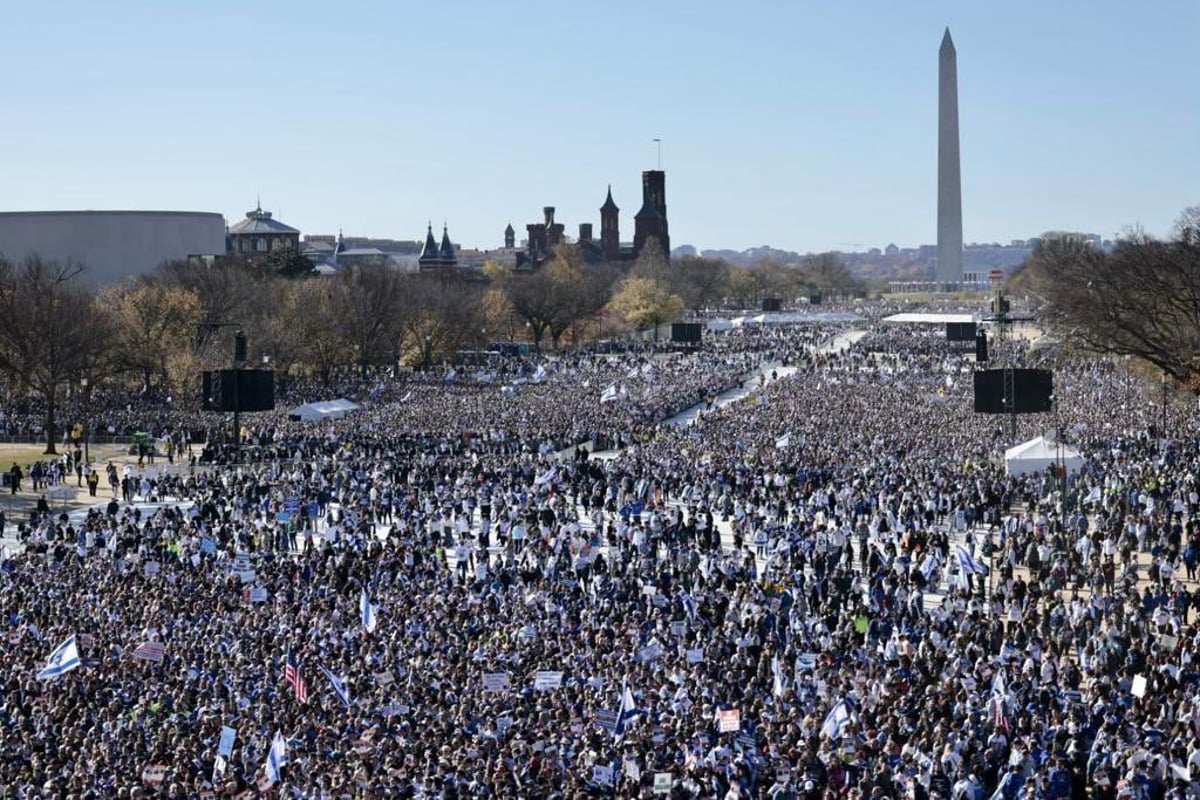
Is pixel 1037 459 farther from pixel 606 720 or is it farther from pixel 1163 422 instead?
pixel 606 720

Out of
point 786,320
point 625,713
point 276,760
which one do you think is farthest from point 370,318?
point 276,760

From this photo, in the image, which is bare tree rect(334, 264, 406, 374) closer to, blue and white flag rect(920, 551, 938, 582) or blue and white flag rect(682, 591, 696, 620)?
blue and white flag rect(920, 551, 938, 582)

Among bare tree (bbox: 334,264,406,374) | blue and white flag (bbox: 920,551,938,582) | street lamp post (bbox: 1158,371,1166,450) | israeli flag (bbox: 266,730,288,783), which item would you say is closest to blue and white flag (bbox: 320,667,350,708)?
israeli flag (bbox: 266,730,288,783)

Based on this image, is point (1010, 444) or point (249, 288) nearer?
point (1010, 444)

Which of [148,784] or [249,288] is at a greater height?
[249,288]

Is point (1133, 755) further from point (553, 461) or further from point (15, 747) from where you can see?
point (553, 461)

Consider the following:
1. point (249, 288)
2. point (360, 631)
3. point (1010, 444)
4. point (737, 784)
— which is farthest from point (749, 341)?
point (737, 784)
